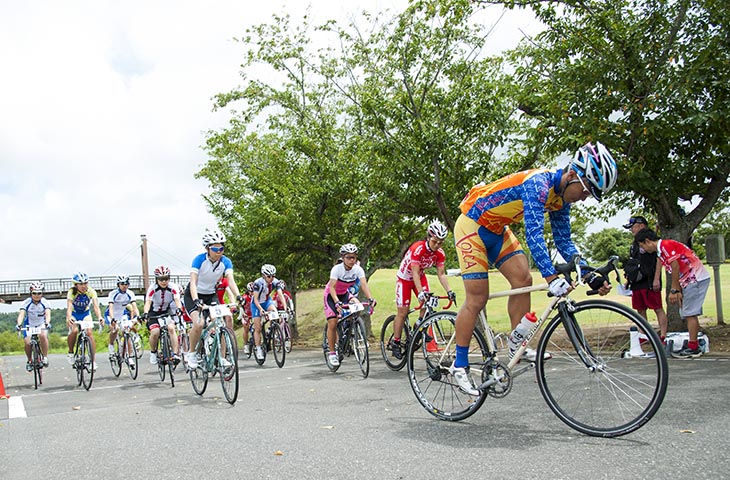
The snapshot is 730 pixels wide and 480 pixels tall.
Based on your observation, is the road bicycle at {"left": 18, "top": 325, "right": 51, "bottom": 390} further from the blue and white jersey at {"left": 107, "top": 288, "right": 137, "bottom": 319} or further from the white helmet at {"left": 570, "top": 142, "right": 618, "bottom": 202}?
the white helmet at {"left": 570, "top": 142, "right": 618, "bottom": 202}

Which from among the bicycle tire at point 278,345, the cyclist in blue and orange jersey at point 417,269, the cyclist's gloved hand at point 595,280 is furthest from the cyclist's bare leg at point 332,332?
the cyclist's gloved hand at point 595,280

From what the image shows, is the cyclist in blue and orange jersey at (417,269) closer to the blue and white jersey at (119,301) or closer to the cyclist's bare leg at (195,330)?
the cyclist's bare leg at (195,330)

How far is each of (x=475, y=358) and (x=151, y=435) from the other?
302 centimetres

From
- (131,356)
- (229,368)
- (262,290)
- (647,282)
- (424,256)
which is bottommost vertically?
(131,356)

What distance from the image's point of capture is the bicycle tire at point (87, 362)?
37.2 feet

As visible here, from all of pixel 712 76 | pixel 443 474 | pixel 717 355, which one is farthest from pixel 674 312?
Answer: pixel 443 474

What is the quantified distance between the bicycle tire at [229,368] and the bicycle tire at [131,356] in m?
4.85

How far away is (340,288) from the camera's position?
10734 millimetres

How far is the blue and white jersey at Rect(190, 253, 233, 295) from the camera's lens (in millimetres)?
9242

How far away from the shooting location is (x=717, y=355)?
→ 9.62 metres

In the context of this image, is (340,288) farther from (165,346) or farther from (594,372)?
(594,372)

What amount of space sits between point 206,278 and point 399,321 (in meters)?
2.86

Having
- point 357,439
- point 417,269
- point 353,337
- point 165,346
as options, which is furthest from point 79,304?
point 357,439

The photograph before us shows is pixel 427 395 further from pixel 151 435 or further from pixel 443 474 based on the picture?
pixel 151 435
